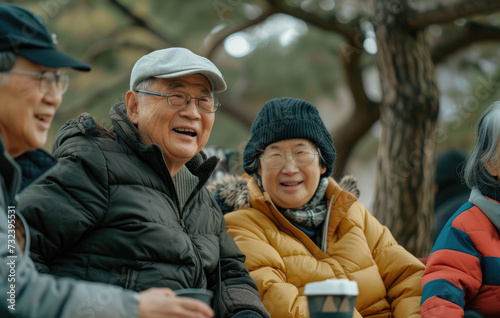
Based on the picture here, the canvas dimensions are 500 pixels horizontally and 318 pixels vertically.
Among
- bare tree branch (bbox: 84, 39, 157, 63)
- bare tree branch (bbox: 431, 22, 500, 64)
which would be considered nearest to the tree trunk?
bare tree branch (bbox: 431, 22, 500, 64)

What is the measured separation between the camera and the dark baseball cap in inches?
62.2

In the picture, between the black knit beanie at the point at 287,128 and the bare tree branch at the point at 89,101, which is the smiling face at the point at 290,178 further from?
the bare tree branch at the point at 89,101

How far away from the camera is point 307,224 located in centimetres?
299

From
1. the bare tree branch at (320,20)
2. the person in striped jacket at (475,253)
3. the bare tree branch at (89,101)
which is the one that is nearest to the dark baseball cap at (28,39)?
the person in striped jacket at (475,253)

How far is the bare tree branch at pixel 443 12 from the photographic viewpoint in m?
5.17

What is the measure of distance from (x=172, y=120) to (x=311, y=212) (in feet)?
2.88

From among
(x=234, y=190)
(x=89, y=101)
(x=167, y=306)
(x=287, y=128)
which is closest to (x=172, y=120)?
(x=287, y=128)

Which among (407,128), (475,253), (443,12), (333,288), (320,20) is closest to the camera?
(333,288)

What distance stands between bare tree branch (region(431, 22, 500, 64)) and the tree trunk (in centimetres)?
171

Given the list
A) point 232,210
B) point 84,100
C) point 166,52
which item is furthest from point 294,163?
point 84,100

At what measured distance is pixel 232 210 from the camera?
3164 mm

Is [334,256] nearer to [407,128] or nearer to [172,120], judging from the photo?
[172,120]

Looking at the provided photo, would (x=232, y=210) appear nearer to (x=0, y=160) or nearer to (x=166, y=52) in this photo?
(x=166, y=52)

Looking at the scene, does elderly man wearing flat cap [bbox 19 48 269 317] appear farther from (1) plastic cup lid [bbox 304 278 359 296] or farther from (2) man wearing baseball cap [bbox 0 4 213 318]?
(1) plastic cup lid [bbox 304 278 359 296]
